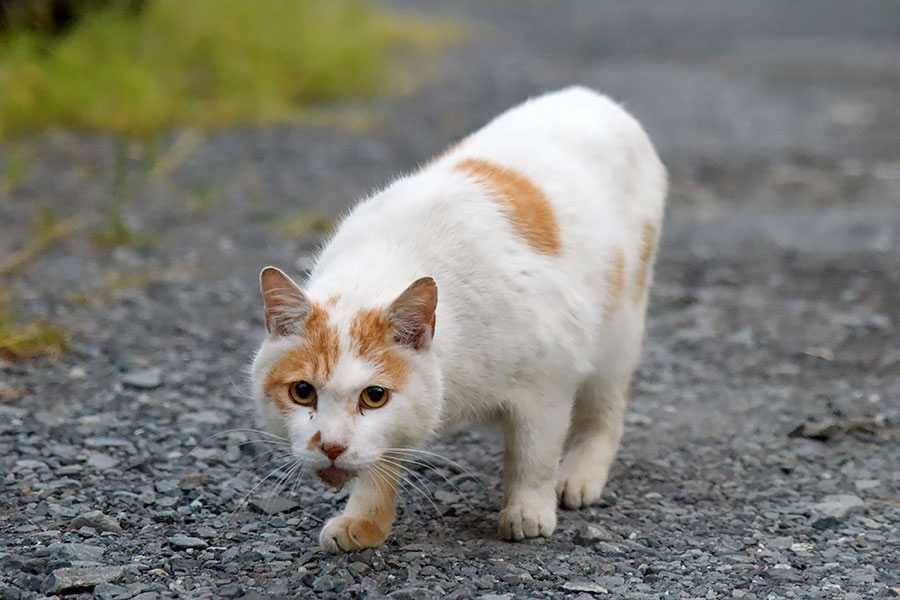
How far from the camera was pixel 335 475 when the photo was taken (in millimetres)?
2812

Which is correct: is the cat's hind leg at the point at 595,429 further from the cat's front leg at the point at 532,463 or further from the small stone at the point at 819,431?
the small stone at the point at 819,431

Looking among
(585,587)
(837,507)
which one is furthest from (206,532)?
(837,507)

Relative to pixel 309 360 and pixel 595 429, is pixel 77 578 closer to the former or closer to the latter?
pixel 309 360

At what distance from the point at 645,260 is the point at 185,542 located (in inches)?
71.2

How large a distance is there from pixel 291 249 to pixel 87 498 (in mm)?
2913

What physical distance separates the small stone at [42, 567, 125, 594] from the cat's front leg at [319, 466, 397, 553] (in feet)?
1.87

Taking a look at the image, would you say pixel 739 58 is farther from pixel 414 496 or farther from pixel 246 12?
pixel 414 496

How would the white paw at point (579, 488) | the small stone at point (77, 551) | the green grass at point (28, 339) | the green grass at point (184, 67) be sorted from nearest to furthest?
the small stone at point (77, 551)
the white paw at point (579, 488)
the green grass at point (28, 339)
the green grass at point (184, 67)

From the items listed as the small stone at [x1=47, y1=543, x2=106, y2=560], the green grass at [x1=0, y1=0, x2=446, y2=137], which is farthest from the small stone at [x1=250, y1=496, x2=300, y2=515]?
the green grass at [x1=0, y1=0, x2=446, y2=137]

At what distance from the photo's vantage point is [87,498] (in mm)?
3404

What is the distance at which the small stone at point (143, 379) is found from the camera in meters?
4.36

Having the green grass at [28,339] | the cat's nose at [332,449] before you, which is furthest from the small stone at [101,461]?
the cat's nose at [332,449]

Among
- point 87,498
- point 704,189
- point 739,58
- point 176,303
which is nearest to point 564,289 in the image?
point 87,498

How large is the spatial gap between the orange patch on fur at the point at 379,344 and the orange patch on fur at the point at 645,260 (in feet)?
4.01
